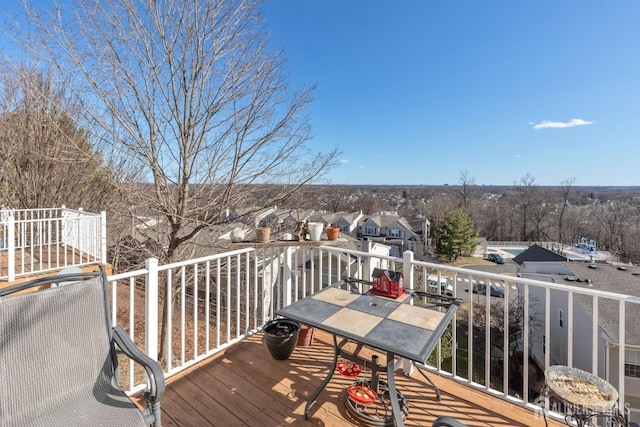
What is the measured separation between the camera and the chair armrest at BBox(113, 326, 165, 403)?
1.37 metres

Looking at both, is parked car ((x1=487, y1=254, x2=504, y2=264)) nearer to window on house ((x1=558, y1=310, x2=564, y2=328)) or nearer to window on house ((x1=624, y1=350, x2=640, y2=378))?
window on house ((x1=558, y1=310, x2=564, y2=328))

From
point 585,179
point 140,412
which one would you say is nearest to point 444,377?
point 140,412

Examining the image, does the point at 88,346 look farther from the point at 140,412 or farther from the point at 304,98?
the point at 304,98

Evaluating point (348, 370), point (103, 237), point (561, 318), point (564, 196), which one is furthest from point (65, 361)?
point (564, 196)

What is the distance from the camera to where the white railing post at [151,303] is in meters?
2.22

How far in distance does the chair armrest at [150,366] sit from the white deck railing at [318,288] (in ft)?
1.71

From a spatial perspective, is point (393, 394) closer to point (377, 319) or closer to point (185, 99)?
point (377, 319)

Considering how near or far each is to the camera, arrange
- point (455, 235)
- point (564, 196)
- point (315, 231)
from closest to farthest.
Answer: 1. point (315, 231)
2. point (455, 235)
3. point (564, 196)

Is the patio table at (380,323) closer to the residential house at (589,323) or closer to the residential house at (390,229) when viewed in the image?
the residential house at (589,323)

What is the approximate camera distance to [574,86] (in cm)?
1317

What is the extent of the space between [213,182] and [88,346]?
3.90m

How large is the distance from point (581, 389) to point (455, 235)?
2687cm

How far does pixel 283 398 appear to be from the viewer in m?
2.34

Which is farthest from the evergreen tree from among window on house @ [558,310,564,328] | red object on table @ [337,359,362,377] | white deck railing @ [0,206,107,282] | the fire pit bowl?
the fire pit bowl
